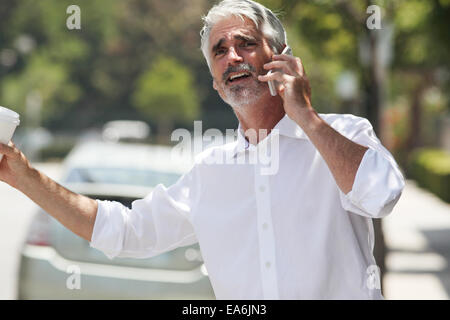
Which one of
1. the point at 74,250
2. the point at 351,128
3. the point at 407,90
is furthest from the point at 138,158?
the point at 407,90

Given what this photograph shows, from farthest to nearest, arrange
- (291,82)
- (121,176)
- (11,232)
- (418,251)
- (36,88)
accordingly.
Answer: (36,88)
(11,232)
(418,251)
(121,176)
(291,82)

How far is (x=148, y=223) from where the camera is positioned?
2416mm

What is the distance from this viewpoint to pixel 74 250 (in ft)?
18.7

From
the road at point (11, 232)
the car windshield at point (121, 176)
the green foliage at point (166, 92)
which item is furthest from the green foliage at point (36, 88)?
the car windshield at point (121, 176)

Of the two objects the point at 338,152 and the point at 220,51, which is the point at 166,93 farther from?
the point at 338,152

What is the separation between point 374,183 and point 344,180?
67 mm

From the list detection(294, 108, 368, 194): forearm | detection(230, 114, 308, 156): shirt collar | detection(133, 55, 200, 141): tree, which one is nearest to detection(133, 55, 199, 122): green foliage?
detection(133, 55, 200, 141): tree

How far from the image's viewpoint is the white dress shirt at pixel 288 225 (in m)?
2.05

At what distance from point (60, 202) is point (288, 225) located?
2.02ft

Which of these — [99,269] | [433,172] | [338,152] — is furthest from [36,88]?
[338,152]

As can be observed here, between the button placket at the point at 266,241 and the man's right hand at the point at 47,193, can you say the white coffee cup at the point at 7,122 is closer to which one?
the man's right hand at the point at 47,193

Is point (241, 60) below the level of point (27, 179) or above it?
above

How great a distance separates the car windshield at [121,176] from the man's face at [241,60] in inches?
154
